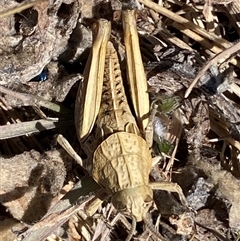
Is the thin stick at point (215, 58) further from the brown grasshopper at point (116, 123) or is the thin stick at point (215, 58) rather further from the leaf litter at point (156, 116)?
the brown grasshopper at point (116, 123)

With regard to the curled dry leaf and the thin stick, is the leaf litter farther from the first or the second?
the thin stick

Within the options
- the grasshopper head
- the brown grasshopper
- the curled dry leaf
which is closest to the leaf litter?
the curled dry leaf

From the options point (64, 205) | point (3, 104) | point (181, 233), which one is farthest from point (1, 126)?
point (181, 233)

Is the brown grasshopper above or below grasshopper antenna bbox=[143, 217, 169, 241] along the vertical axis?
above

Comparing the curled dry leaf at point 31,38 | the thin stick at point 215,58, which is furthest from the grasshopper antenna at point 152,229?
the curled dry leaf at point 31,38

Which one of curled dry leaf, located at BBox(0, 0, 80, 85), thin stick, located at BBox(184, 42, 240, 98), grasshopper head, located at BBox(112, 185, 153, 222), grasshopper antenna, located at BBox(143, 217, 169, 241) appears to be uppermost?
curled dry leaf, located at BBox(0, 0, 80, 85)

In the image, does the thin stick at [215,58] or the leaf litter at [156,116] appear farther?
the leaf litter at [156,116]

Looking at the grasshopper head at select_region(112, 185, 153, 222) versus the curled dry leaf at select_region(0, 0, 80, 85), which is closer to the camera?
the grasshopper head at select_region(112, 185, 153, 222)
